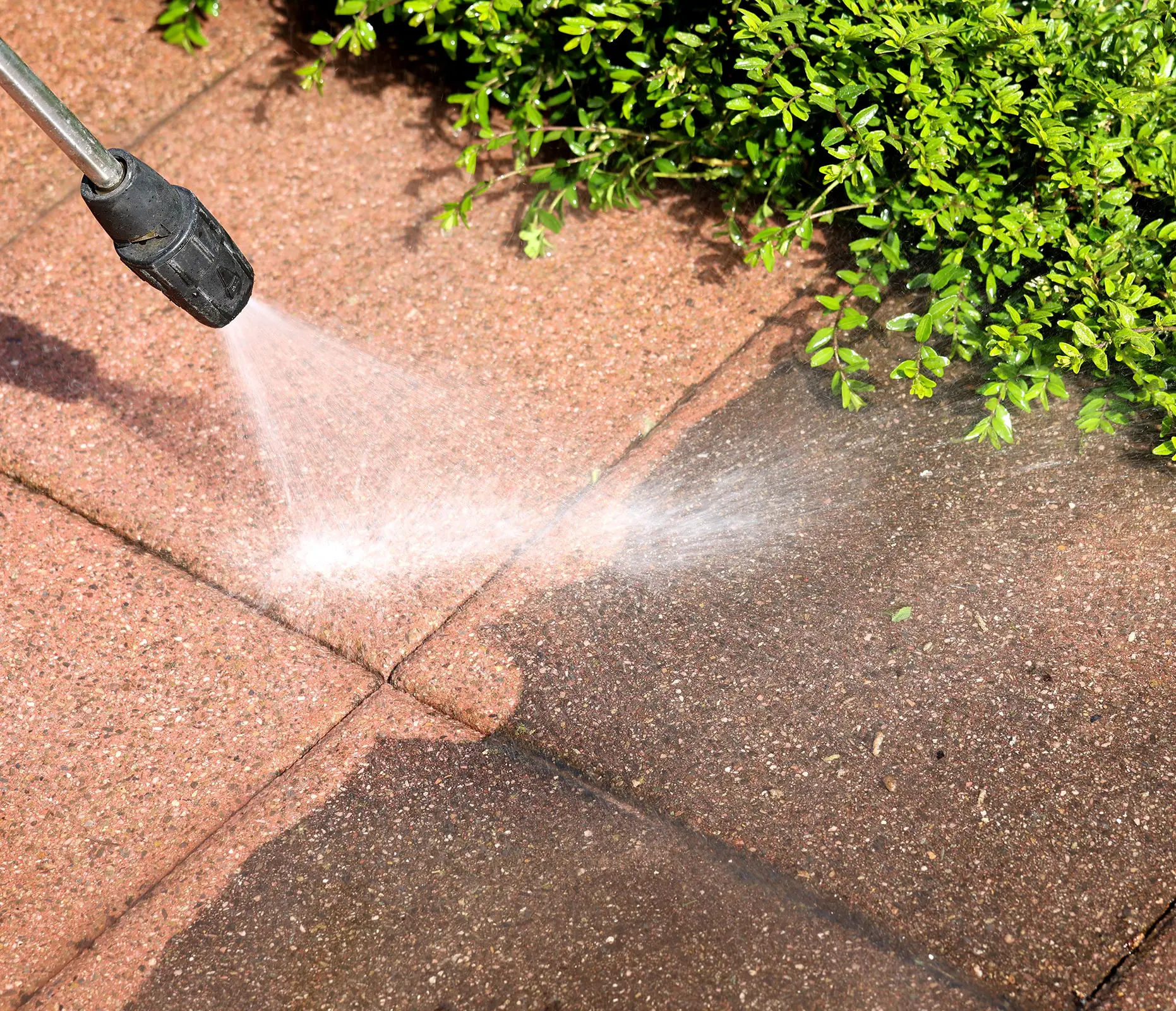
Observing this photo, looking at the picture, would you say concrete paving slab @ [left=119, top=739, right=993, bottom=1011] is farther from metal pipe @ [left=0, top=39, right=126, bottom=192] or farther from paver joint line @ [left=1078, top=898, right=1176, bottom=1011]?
metal pipe @ [left=0, top=39, right=126, bottom=192]

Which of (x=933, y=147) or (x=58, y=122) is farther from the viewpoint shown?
(x=933, y=147)

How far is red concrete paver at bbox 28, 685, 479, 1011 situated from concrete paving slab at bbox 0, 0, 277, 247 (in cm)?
204

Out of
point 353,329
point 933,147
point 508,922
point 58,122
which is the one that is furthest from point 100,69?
point 508,922

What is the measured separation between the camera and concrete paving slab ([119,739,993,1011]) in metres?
2.01

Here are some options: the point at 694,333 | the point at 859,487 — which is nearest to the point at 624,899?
the point at 859,487

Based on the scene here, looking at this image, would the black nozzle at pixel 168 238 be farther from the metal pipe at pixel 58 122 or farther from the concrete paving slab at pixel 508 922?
the concrete paving slab at pixel 508 922

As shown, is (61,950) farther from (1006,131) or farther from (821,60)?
(1006,131)

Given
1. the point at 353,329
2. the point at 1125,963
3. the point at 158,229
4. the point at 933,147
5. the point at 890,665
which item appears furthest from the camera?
the point at 353,329

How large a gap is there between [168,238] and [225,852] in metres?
1.13

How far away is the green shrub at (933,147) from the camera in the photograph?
8.64ft

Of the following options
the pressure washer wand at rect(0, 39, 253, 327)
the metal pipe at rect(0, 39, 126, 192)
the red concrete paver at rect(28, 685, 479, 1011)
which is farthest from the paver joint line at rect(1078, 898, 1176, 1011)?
the metal pipe at rect(0, 39, 126, 192)

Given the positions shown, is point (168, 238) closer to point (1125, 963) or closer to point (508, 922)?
point (508, 922)

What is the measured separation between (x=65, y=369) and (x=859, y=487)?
2.01 meters

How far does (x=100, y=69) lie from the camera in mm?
3832
